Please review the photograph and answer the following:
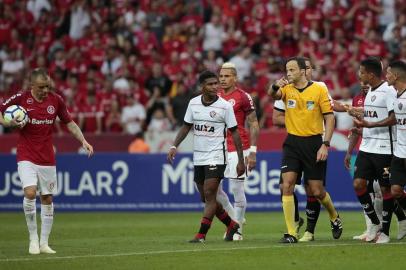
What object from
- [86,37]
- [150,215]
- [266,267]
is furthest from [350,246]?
[86,37]

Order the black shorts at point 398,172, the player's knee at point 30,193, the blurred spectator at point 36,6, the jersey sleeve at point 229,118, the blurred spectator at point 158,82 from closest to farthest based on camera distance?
the player's knee at point 30,193
the black shorts at point 398,172
the jersey sleeve at point 229,118
the blurred spectator at point 158,82
the blurred spectator at point 36,6

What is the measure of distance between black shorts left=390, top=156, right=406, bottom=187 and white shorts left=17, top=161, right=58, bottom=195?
182 inches

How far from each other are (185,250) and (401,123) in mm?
3380

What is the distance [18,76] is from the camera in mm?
31172

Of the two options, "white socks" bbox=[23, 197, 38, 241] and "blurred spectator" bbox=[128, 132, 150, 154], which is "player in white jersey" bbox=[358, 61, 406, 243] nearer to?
"white socks" bbox=[23, 197, 38, 241]

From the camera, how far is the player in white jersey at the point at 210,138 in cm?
1502

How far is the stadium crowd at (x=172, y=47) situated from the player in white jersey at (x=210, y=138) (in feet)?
35.1

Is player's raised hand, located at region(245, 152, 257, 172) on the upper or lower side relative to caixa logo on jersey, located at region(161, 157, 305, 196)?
upper

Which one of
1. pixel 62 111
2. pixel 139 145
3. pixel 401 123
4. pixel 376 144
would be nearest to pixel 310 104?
pixel 376 144

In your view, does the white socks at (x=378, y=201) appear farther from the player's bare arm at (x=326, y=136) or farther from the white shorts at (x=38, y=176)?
the white shorts at (x=38, y=176)

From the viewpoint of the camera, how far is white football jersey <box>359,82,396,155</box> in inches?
571

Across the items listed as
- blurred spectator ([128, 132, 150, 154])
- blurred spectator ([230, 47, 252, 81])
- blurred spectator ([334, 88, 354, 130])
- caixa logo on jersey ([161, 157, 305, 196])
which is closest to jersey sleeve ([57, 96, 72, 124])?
caixa logo on jersey ([161, 157, 305, 196])

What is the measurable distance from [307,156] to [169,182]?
34.4 ft

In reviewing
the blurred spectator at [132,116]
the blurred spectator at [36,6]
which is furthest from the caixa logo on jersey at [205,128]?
the blurred spectator at [36,6]
